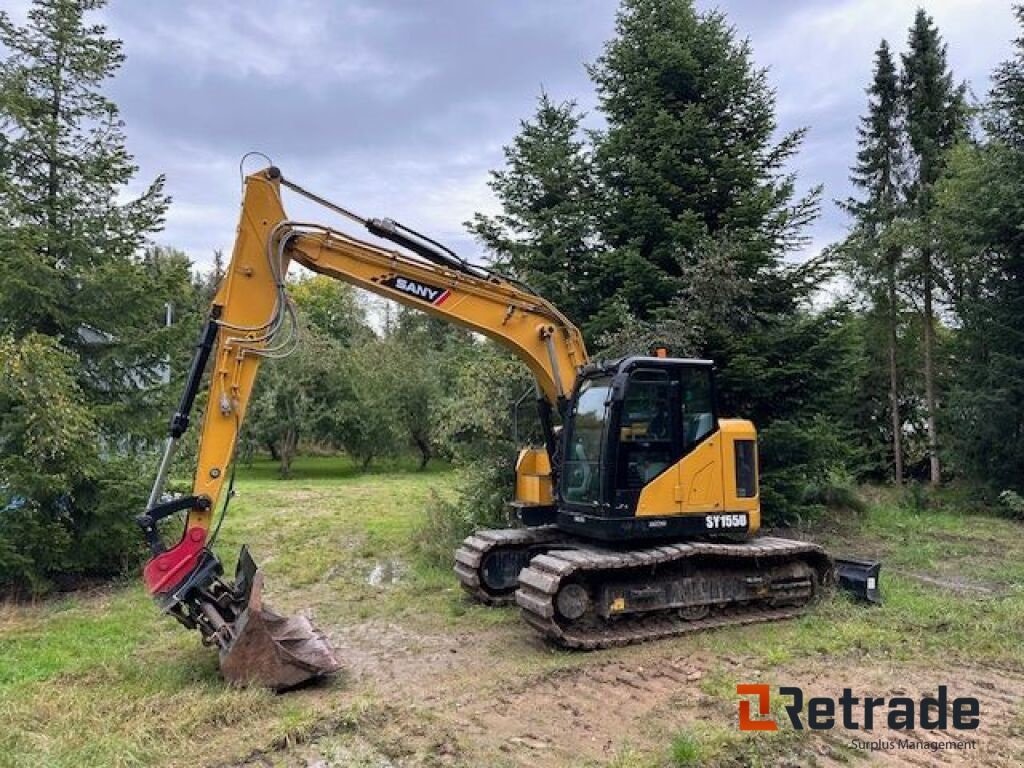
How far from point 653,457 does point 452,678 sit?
2749 millimetres

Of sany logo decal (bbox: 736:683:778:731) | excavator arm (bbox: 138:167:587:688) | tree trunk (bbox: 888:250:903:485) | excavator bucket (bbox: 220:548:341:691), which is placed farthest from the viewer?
tree trunk (bbox: 888:250:903:485)

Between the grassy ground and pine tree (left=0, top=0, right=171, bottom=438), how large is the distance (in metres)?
3.12

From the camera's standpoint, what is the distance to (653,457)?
7312 mm

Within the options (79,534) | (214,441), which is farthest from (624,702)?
(79,534)

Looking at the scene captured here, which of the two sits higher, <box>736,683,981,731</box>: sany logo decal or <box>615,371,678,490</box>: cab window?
<box>615,371,678,490</box>: cab window

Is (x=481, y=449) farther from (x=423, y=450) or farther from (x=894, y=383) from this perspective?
(x=423, y=450)

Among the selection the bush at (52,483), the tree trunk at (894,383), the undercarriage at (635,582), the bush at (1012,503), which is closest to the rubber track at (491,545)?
the undercarriage at (635,582)

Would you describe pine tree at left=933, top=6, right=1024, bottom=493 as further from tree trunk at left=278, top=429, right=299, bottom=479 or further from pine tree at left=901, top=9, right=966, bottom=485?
tree trunk at left=278, top=429, right=299, bottom=479

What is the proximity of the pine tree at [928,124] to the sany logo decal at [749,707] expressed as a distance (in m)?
16.2

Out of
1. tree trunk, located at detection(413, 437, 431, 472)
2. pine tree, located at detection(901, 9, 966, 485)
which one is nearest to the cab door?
pine tree, located at detection(901, 9, 966, 485)

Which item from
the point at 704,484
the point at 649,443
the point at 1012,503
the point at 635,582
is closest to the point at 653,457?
the point at 649,443

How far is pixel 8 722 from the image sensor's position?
4910 millimetres

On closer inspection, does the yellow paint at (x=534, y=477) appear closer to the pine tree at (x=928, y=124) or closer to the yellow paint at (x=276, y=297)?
the yellow paint at (x=276, y=297)

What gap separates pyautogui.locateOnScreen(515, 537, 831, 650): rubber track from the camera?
659 centimetres
